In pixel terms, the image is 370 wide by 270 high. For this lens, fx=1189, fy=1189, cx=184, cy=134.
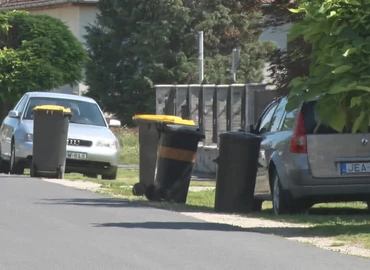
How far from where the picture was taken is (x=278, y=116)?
16.0 metres

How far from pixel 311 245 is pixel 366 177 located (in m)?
3.13

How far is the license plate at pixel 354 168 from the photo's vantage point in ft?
47.9

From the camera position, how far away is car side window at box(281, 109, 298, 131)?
1512cm

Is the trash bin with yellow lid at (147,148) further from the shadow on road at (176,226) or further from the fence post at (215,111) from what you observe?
the fence post at (215,111)

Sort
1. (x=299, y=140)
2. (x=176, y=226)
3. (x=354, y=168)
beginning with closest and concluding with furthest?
(x=176, y=226) → (x=354, y=168) → (x=299, y=140)

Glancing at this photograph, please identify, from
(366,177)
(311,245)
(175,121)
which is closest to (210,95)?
(175,121)

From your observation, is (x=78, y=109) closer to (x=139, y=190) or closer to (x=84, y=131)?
(x=84, y=131)

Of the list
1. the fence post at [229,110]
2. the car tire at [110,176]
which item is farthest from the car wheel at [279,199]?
the fence post at [229,110]

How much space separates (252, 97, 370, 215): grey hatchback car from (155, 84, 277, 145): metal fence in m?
10.3

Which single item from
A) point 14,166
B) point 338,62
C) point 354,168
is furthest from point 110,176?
point 338,62

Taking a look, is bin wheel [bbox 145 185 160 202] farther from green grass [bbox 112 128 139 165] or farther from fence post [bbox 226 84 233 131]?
green grass [bbox 112 128 139 165]

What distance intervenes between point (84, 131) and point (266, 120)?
5.99 meters

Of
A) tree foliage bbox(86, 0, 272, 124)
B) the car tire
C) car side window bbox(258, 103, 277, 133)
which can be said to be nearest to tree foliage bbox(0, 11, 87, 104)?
tree foliage bbox(86, 0, 272, 124)

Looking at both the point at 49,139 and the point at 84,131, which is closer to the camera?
the point at 49,139
